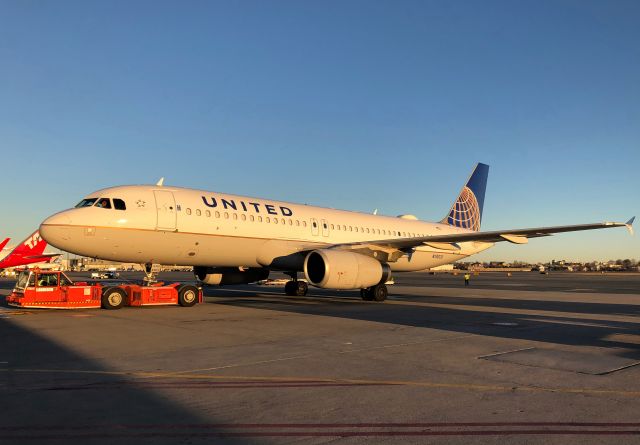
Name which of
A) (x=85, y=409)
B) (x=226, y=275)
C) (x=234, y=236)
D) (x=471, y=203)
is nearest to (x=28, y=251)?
(x=226, y=275)

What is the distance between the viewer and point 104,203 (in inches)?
682

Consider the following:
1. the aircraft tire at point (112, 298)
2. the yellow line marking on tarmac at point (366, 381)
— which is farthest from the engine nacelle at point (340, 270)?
the yellow line marking on tarmac at point (366, 381)

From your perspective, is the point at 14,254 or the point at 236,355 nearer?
the point at 236,355

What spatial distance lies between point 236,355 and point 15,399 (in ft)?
11.7

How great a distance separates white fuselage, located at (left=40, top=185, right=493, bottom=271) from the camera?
16.8 m

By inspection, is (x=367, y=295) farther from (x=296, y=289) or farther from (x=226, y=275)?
(x=226, y=275)

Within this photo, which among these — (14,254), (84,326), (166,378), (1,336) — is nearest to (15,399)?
(166,378)

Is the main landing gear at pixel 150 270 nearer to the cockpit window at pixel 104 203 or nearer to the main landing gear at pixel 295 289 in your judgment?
the cockpit window at pixel 104 203

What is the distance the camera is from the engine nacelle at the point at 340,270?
1875cm

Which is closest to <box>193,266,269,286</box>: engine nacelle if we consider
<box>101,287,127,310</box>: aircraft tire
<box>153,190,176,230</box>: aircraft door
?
<box>153,190,176,230</box>: aircraft door

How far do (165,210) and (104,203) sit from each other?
2.00m

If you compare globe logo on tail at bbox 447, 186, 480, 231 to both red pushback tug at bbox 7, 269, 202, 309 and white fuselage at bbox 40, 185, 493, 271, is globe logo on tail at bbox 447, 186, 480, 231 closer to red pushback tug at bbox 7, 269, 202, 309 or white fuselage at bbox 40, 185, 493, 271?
white fuselage at bbox 40, 185, 493, 271

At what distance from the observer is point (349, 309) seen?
17734 millimetres

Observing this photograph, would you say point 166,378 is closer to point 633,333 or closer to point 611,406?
point 611,406
